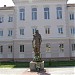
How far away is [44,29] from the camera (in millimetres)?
41406

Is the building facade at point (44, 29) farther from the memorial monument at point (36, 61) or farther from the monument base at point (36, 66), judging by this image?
the monument base at point (36, 66)

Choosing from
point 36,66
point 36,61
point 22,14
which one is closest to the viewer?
point 36,66

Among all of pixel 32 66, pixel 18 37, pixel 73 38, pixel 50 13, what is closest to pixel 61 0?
pixel 50 13

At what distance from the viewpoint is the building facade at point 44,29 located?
41031 millimetres

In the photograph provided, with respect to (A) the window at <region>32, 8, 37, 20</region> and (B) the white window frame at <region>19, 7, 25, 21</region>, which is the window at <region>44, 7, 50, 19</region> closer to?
(A) the window at <region>32, 8, 37, 20</region>

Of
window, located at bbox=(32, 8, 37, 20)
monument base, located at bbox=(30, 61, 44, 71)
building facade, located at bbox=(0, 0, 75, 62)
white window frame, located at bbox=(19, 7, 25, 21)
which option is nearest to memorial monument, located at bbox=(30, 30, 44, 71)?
monument base, located at bbox=(30, 61, 44, 71)

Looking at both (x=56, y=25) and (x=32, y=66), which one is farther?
(x=56, y=25)

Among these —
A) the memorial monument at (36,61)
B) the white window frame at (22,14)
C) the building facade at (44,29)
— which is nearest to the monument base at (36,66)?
the memorial monument at (36,61)

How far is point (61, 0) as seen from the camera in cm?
4156

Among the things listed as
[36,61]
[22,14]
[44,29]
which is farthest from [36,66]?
[22,14]

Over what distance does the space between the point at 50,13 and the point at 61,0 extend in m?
2.92

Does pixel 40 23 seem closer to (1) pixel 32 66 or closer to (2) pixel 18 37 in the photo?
(2) pixel 18 37

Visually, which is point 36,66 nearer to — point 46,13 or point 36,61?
point 36,61

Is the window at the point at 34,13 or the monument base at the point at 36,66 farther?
the window at the point at 34,13
